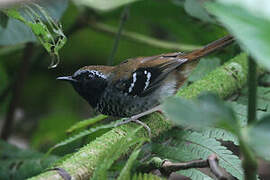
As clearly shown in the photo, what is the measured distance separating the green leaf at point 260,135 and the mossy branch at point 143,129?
0.59 metres

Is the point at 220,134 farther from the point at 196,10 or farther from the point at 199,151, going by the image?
the point at 196,10

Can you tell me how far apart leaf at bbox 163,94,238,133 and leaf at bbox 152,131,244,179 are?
0.84m

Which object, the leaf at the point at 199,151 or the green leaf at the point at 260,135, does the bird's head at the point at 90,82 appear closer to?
the leaf at the point at 199,151

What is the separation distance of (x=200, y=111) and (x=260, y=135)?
4.9 inches

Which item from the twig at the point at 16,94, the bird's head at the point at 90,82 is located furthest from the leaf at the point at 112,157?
the twig at the point at 16,94

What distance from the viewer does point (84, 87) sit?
10.9 ft

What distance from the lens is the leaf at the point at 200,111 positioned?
915 mm

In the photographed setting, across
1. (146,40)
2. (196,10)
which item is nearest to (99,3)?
(196,10)

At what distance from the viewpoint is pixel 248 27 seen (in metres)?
0.85

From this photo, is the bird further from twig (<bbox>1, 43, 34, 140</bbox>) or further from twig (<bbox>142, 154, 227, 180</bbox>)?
twig (<bbox>142, 154, 227, 180</bbox>)

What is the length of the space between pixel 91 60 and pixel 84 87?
69.7 inches

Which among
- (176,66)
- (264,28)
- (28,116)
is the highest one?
(264,28)

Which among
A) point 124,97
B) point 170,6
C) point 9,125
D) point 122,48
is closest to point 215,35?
point 170,6

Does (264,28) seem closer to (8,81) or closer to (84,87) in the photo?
(84,87)
